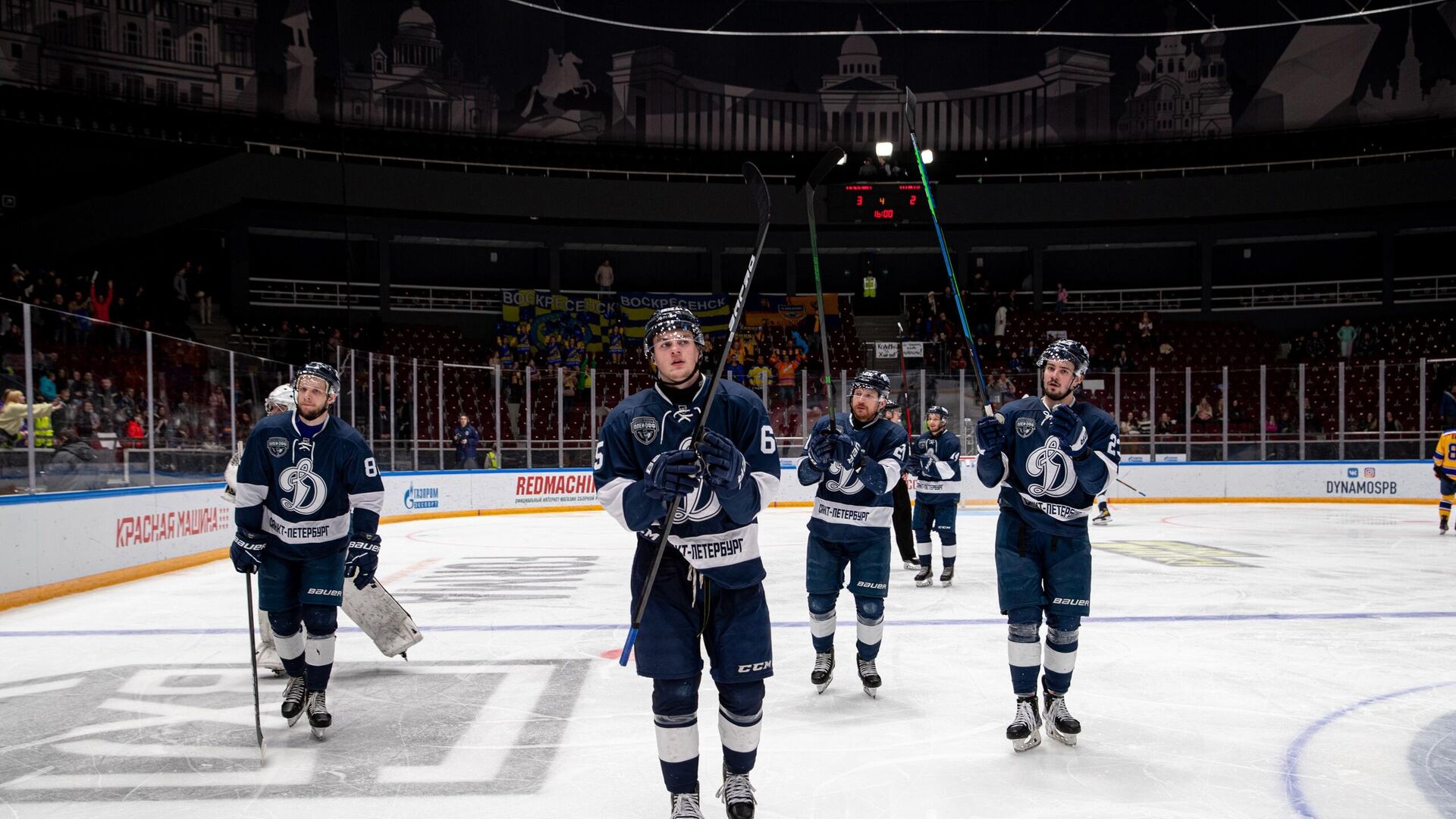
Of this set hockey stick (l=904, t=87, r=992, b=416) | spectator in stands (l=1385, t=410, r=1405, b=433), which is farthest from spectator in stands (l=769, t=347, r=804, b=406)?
hockey stick (l=904, t=87, r=992, b=416)

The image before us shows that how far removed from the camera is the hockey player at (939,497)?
8.70 metres

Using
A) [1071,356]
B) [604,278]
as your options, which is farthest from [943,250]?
[604,278]

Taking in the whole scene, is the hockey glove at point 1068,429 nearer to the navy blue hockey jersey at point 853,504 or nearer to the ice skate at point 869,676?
the navy blue hockey jersey at point 853,504

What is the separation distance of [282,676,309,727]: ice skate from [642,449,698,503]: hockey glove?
2512mm

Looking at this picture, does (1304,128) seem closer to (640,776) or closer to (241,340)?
(241,340)

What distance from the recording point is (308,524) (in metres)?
4.40

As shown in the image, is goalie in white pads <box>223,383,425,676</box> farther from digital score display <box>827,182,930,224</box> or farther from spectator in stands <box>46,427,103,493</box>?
digital score display <box>827,182,930,224</box>

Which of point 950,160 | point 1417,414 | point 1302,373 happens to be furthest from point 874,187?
point 1417,414

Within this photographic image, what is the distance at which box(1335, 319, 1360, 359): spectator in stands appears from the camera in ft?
74.3

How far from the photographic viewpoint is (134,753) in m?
4.09

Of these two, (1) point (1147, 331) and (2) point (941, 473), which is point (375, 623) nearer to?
(2) point (941, 473)

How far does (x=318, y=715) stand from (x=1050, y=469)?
10.8 feet

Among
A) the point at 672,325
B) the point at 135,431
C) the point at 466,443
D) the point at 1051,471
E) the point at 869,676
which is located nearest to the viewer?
the point at 672,325

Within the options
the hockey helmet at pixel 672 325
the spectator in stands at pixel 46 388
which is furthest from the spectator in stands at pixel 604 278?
the hockey helmet at pixel 672 325
